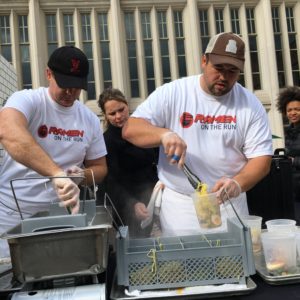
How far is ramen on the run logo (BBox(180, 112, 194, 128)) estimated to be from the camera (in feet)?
5.81

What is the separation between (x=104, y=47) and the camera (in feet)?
56.6

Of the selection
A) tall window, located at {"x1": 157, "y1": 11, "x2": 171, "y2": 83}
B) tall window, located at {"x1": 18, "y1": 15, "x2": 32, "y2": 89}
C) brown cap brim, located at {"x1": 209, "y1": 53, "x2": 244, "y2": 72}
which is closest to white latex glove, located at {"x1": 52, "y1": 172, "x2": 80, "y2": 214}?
brown cap brim, located at {"x1": 209, "y1": 53, "x2": 244, "y2": 72}

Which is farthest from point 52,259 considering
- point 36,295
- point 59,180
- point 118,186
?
point 118,186

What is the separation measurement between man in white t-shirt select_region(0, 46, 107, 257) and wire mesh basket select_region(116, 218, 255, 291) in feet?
1.69

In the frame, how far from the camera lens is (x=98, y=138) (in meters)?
1.94

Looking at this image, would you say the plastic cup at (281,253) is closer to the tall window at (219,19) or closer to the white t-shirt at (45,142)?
the white t-shirt at (45,142)

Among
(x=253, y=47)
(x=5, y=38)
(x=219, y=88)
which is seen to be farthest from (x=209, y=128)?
(x=253, y=47)

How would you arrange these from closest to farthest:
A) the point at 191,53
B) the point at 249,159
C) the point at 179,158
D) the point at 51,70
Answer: the point at 179,158 → the point at 51,70 → the point at 249,159 → the point at 191,53

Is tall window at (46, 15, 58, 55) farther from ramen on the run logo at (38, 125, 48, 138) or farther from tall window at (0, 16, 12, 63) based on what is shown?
ramen on the run logo at (38, 125, 48, 138)

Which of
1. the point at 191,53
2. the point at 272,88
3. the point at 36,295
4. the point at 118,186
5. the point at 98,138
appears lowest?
the point at 36,295

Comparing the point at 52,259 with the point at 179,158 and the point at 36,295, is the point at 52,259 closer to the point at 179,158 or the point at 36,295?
the point at 36,295

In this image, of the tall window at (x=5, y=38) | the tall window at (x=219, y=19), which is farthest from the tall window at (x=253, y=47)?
the tall window at (x=5, y=38)

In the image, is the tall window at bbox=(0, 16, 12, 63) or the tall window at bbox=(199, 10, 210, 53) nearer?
the tall window at bbox=(0, 16, 12, 63)

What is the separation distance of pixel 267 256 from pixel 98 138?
1029 mm
